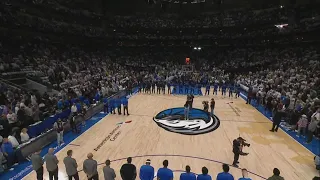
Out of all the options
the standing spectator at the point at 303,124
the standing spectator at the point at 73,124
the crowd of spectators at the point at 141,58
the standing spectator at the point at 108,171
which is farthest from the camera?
the crowd of spectators at the point at 141,58

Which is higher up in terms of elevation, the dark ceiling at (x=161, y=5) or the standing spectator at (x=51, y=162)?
the dark ceiling at (x=161, y=5)

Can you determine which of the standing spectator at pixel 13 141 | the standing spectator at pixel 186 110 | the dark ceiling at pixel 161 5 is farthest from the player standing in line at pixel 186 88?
the dark ceiling at pixel 161 5

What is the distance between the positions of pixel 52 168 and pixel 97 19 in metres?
35.3

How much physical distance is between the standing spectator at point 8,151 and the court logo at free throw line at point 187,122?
25.6 ft

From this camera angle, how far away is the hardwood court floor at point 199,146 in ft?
31.7

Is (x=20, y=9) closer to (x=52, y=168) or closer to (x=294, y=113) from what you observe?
(x=52, y=168)

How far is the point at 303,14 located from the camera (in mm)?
31391

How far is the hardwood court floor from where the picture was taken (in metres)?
9.66

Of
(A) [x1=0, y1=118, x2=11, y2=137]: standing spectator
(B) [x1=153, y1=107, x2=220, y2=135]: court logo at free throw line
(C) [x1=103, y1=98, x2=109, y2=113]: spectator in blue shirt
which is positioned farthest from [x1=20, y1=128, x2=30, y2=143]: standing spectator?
(C) [x1=103, y1=98, x2=109, y2=113]: spectator in blue shirt

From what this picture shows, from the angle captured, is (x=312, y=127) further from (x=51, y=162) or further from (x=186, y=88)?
(x=186, y=88)

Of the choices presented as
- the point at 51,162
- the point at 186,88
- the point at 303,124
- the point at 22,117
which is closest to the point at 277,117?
the point at 303,124

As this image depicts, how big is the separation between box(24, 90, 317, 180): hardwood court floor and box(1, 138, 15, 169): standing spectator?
117 centimetres

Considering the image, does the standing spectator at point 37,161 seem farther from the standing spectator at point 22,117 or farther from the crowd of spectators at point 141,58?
the standing spectator at point 22,117

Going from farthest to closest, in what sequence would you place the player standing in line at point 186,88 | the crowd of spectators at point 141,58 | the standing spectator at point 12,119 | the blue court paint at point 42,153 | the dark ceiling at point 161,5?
the dark ceiling at point 161,5
the player standing in line at point 186,88
the crowd of spectators at point 141,58
the standing spectator at point 12,119
the blue court paint at point 42,153
